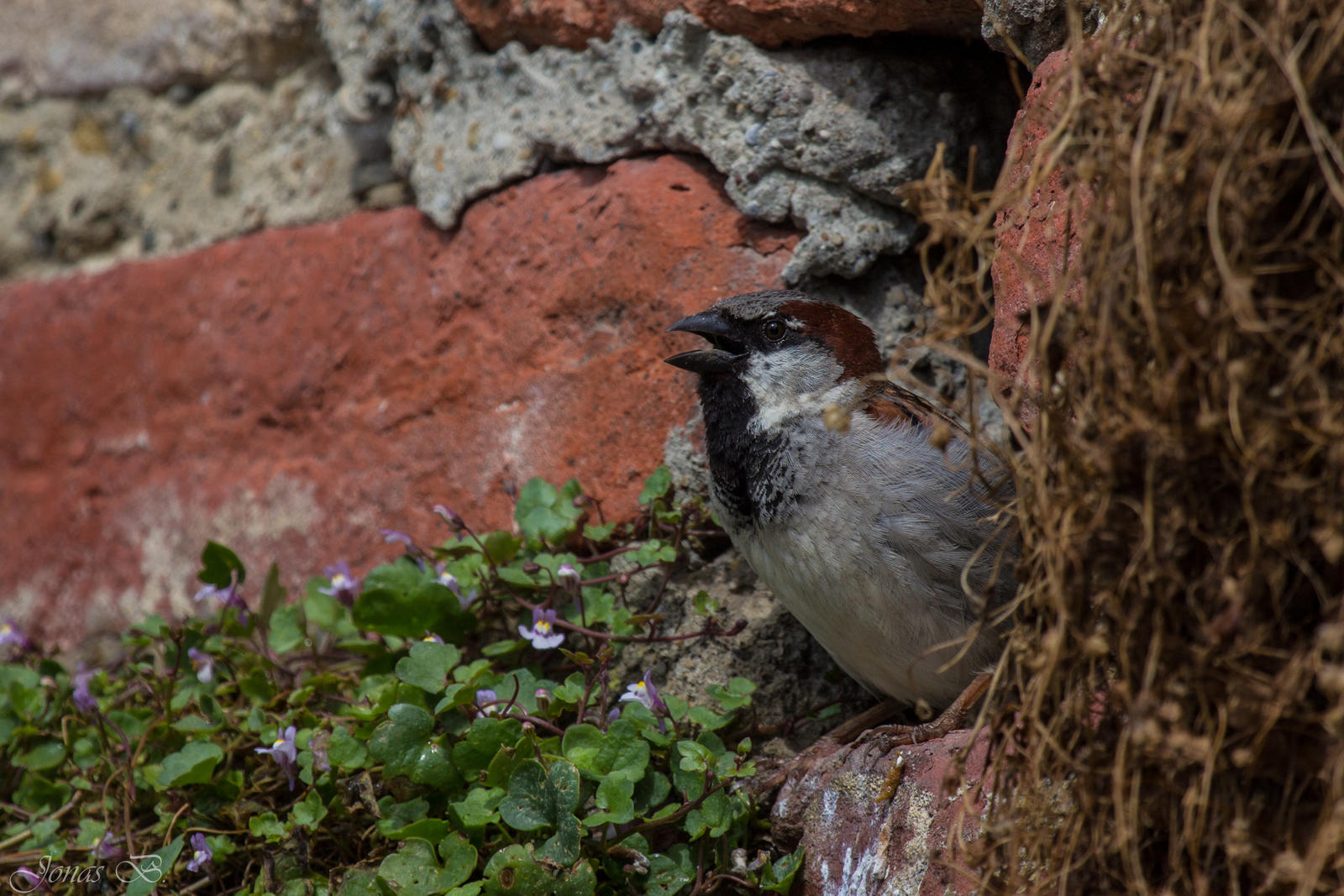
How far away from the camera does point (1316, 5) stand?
1090 millimetres

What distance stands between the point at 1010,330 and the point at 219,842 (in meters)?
1.46

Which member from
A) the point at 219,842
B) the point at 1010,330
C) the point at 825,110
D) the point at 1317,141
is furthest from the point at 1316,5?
the point at 219,842

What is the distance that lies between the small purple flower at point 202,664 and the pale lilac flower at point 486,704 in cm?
63

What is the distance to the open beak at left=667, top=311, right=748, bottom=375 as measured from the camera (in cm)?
202

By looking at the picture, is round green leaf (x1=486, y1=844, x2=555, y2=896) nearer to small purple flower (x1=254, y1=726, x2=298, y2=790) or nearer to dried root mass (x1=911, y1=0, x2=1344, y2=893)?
small purple flower (x1=254, y1=726, x2=298, y2=790)

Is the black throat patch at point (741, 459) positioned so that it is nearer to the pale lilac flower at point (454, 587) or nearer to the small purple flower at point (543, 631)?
the small purple flower at point (543, 631)

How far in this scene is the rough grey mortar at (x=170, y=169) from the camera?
265 cm

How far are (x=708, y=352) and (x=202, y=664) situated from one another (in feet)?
3.66

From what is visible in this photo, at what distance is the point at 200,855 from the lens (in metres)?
1.78

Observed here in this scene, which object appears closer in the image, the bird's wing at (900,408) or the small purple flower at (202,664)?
the bird's wing at (900,408)

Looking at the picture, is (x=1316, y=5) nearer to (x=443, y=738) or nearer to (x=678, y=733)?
(x=678, y=733)

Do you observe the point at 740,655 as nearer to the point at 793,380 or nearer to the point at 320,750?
the point at 793,380

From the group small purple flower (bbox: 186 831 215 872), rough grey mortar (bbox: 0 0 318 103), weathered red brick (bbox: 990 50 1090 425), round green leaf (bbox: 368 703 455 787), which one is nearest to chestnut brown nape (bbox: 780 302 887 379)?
weathered red brick (bbox: 990 50 1090 425)

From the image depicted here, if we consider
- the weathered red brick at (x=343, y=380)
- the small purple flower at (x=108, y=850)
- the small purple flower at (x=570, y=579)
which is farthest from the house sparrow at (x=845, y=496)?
the small purple flower at (x=108, y=850)
